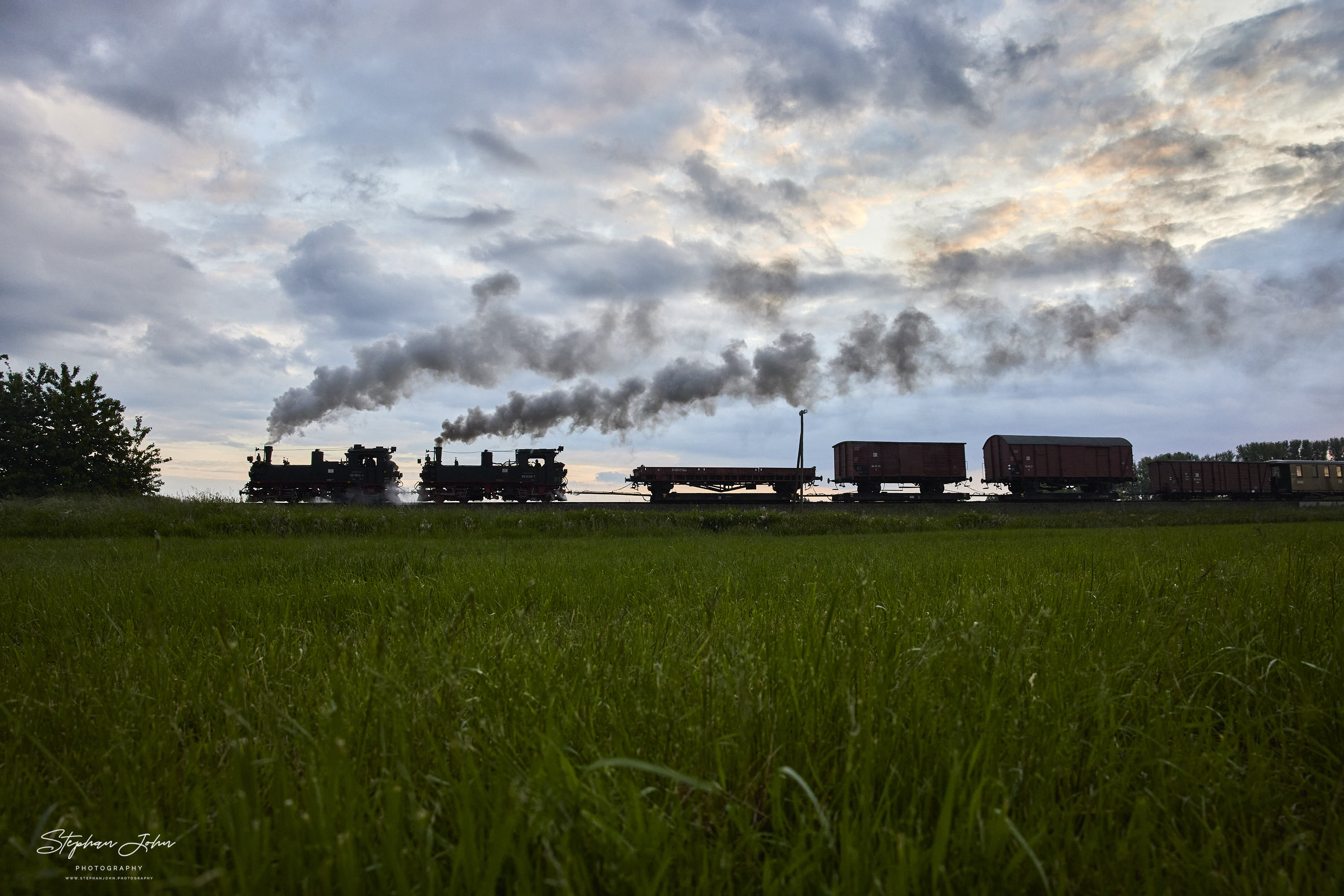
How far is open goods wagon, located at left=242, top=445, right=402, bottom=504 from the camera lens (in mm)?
32594

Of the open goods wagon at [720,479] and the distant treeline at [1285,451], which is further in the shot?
the distant treeline at [1285,451]

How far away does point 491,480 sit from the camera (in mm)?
34125

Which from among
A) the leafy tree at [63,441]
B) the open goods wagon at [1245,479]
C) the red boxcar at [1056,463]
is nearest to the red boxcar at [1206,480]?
the open goods wagon at [1245,479]

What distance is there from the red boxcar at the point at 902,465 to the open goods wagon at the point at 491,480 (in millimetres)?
17120

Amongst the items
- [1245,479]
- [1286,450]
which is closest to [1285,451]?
[1286,450]

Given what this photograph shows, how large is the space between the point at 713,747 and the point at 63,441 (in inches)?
1859

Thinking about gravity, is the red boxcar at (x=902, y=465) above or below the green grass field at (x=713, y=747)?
above

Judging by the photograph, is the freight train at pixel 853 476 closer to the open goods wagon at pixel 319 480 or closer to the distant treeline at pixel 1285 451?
the open goods wagon at pixel 319 480

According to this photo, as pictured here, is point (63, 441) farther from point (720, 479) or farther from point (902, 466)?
point (902, 466)

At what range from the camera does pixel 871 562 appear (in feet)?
22.8

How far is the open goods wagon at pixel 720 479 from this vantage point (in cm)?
3572

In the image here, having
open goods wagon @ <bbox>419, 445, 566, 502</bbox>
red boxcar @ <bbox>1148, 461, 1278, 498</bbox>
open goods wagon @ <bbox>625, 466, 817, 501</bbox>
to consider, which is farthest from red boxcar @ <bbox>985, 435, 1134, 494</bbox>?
open goods wagon @ <bbox>419, 445, 566, 502</bbox>

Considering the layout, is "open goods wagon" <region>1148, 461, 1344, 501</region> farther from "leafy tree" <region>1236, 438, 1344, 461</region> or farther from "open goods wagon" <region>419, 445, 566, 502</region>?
"leafy tree" <region>1236, 438, 1344, 461</region>

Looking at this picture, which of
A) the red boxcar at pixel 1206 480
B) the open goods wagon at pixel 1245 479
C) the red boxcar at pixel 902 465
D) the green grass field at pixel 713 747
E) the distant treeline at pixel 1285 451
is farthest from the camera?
the distant treeline at pixel 1285 451
